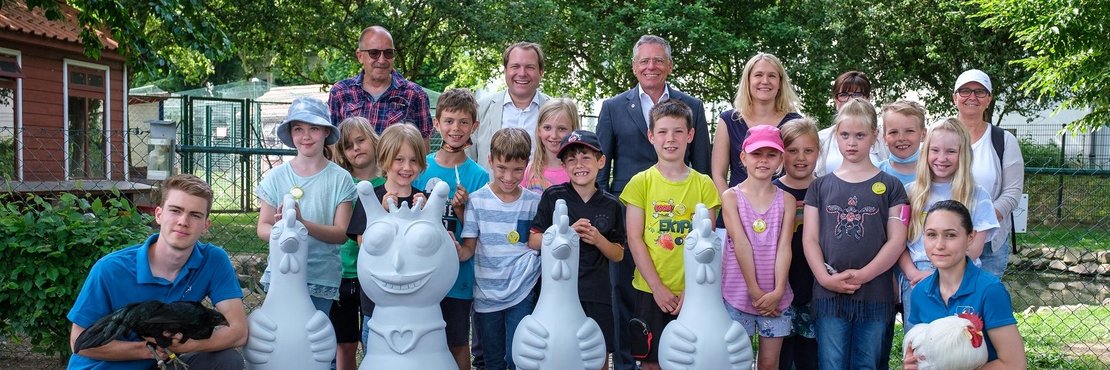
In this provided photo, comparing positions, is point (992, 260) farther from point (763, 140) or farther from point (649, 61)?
point (649, 61)

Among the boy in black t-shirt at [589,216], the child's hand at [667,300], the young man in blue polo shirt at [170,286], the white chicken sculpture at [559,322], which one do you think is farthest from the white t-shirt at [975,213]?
the young man in blue polo shirt at [170,286]

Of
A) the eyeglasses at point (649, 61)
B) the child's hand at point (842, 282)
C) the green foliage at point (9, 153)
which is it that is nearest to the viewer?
the child's hand at point (842, 282)

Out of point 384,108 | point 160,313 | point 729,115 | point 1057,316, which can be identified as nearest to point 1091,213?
point 1057,316

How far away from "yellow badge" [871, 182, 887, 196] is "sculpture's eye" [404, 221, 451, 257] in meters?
1.80

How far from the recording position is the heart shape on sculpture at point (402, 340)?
11.4ft

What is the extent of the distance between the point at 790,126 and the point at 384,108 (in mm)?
2095

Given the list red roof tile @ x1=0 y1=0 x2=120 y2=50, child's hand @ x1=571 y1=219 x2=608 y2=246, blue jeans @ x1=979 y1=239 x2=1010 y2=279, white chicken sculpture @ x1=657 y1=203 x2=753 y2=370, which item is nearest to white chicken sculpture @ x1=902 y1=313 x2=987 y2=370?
white chicken sculpture @ x1=657 y1=203 x2=753 y2=370

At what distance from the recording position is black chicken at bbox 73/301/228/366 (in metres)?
3.33

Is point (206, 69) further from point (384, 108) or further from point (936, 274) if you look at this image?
point (936, 274)

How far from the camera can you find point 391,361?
3.49 m

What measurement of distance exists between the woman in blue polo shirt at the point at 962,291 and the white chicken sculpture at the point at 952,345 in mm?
61

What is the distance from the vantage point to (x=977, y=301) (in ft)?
11.2

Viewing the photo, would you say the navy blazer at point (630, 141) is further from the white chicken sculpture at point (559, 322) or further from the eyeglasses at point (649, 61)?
the white chicken sculpture at point (559, 322)

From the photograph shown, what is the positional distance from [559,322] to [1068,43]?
13754 millimetres
